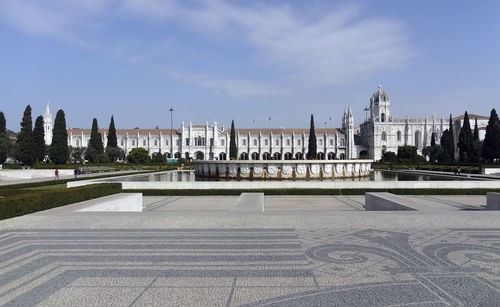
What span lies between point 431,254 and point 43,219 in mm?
8104

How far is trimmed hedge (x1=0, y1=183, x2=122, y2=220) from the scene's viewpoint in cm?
864

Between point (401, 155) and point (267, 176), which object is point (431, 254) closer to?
point (267, 176)

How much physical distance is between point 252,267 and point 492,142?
50.8 m

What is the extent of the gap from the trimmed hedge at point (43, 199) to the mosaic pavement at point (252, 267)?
79.0 inches

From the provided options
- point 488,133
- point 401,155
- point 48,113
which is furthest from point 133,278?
point 48,113

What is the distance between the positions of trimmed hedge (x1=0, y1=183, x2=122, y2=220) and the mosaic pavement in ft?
6.59

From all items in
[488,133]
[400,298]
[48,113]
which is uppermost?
[48,113]

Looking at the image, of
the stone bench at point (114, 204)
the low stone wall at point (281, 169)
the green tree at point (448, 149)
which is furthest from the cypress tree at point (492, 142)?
the stone bench at point (114, 204)

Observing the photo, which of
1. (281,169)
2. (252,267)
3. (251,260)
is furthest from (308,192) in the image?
(252,267)

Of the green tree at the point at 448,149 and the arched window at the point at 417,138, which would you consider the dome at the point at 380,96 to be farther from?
the green tree at the point at 448,149

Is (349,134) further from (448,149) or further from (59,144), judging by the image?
(59,144)

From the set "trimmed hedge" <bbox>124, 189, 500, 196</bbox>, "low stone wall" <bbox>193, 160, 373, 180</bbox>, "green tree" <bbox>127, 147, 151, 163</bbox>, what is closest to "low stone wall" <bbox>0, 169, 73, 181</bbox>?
"low stone wall" <bbox>193, 160, 373, 180</bbox>

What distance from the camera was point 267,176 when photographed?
22156 mm

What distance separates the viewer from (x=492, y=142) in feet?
148
